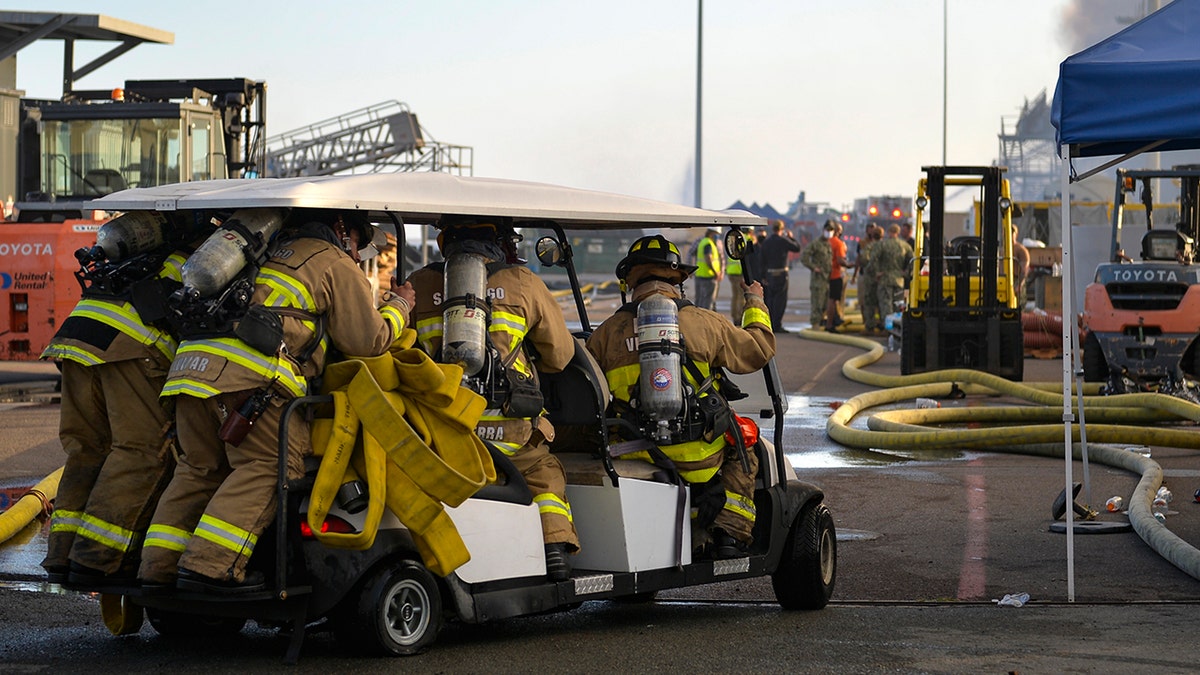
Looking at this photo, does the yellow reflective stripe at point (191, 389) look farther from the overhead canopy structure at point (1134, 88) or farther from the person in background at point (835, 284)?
the person in background at point (835, 284)

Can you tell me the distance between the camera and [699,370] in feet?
21.8

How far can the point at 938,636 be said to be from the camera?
625cm

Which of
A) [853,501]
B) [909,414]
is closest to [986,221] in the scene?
[909,414]

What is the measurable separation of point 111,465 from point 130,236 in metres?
0.81

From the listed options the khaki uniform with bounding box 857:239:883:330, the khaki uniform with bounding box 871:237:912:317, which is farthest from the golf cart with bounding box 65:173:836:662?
the khaki uniform with bounding box 857:239:883:330

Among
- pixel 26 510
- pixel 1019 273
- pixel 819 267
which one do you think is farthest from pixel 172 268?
pixel 819 267

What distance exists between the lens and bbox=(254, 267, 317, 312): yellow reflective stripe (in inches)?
214

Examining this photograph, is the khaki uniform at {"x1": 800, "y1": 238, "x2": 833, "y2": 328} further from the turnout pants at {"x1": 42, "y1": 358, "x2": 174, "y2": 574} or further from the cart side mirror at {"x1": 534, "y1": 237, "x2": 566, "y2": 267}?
the turnout pants at {"x1": 42, "y1": 358, "x2": 174, "y2": 574}

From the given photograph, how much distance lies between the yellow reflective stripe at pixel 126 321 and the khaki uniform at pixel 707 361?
185 cm

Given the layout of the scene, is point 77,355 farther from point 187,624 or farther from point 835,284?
point 835,284

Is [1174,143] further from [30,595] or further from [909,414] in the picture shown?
[30,595]

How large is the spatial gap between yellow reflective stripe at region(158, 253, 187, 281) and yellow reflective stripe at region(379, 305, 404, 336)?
2.34ft

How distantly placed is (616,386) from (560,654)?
127 centimetres

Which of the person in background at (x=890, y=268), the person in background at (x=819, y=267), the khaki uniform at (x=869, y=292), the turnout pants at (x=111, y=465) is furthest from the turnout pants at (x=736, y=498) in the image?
the person in background at (x=819, y=267)
